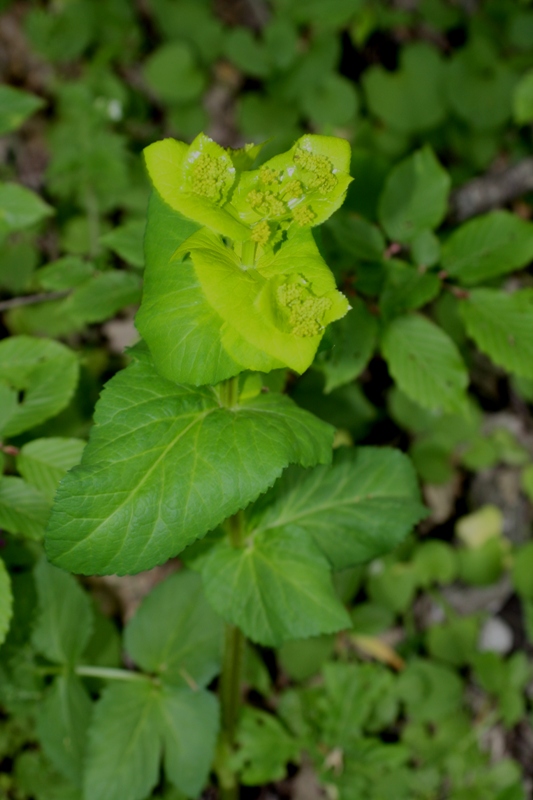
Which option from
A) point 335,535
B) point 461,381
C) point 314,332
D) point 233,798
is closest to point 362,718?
point 233,798

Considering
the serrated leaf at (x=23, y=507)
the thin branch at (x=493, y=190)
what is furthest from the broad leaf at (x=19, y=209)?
the thin branch at (x=493, y=190)

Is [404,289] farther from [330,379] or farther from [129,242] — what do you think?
[129,242]

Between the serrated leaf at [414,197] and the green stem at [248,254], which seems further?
the serrated leaf at [414,197]

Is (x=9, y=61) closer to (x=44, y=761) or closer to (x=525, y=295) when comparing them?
(x=525, y=295)

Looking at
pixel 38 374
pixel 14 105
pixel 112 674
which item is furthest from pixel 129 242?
pixel 112 674

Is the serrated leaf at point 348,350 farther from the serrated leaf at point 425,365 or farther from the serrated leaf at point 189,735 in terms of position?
the serrated leaf at point 189,735

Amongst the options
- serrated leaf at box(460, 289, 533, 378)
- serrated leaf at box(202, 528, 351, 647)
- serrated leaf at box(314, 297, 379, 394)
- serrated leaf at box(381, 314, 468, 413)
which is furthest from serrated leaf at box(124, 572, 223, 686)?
serrated leaf at box(460, 289, 533, 378)
